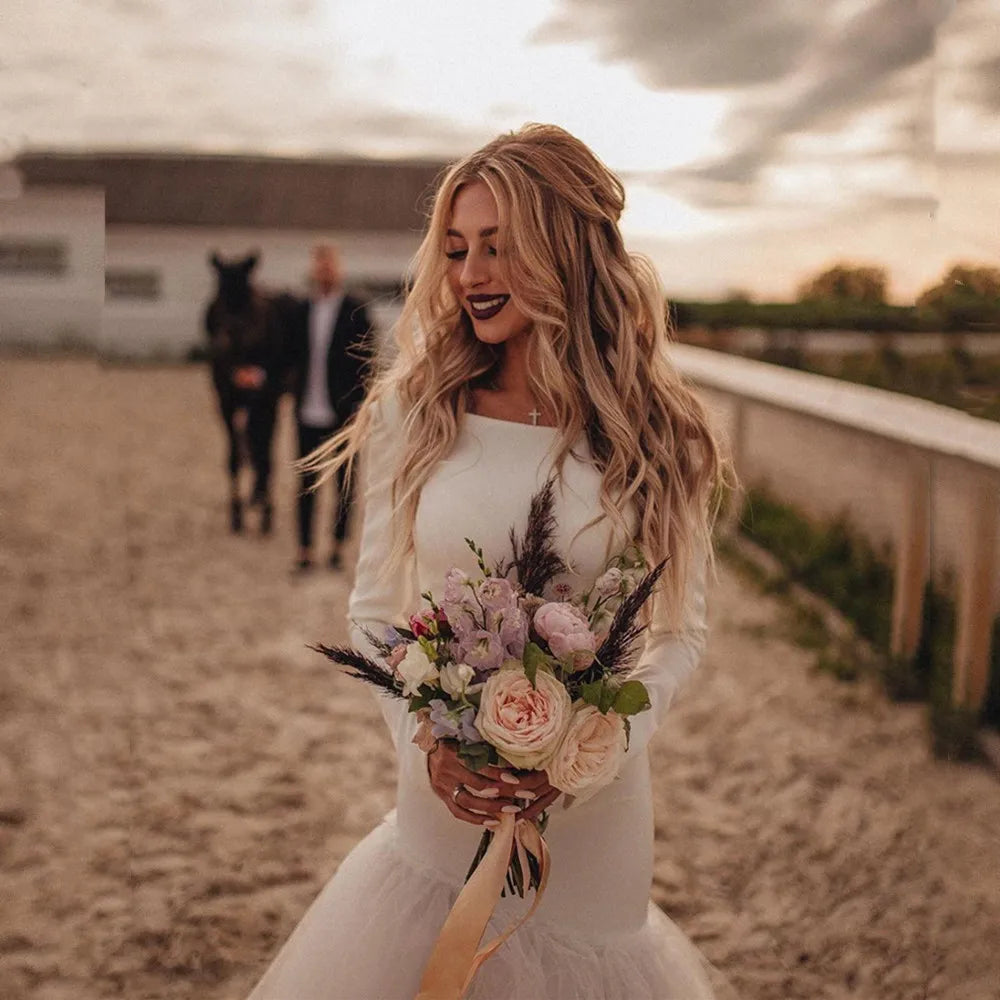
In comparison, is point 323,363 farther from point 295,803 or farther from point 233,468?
point 295,803

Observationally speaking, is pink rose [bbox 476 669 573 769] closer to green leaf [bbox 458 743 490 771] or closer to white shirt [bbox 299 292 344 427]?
green leaf [bbox 458 743 490 771]

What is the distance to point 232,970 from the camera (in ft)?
10.4

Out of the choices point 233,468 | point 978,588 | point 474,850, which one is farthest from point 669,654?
point 233,468

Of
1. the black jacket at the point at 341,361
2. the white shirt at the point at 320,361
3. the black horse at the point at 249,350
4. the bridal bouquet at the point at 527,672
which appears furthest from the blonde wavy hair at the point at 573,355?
the black horse at the point at 249,350

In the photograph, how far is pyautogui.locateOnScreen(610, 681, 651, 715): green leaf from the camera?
181 cm

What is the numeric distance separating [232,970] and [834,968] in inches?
64.8

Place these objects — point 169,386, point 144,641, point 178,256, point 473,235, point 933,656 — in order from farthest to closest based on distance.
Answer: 1. point 178,256
2. point 169,386
3. point 144,641
4. point 933,656
5. point 473,235

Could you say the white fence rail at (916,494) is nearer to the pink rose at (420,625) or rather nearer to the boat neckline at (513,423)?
the boat neckline at (513,423)

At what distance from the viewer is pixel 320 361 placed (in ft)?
24.4

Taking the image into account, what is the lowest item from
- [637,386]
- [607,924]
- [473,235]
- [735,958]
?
[735,958]

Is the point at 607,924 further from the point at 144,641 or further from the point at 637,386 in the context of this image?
the point at 144,641

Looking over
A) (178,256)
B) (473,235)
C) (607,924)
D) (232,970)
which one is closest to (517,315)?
(473,235)

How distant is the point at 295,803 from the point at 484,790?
8.57ft

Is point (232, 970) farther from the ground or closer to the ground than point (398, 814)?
closer to the ground
